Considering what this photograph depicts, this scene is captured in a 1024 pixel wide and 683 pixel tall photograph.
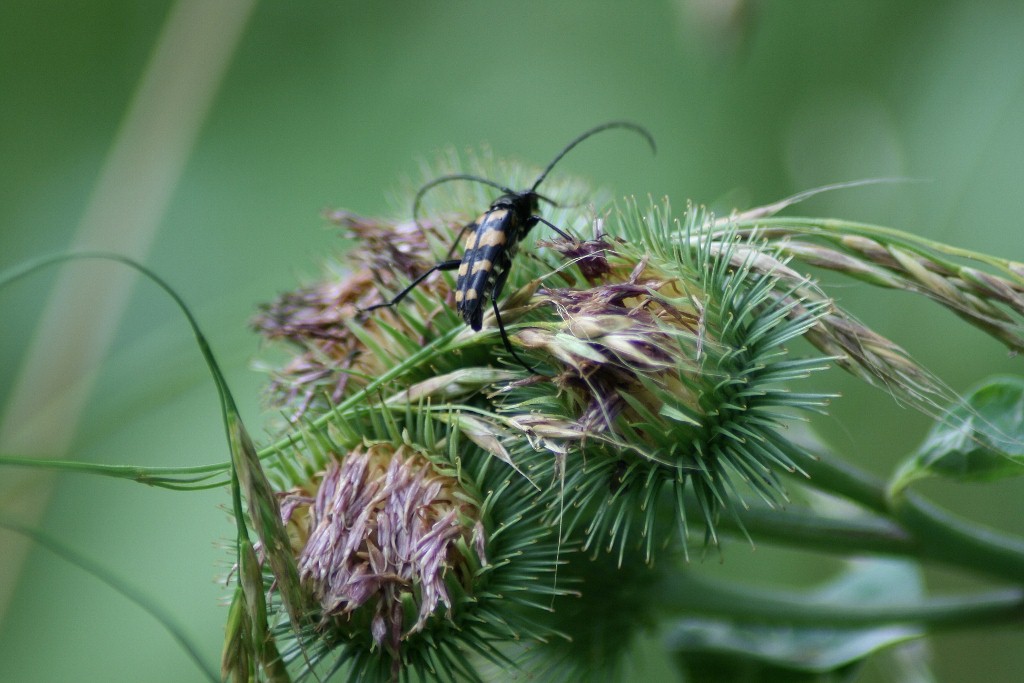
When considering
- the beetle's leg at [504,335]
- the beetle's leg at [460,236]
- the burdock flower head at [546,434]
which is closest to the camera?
the burdock flower head at [546,434]

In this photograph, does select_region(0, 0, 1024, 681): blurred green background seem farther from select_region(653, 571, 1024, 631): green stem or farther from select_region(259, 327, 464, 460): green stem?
select_region(259, 327, 464, 460): green stem

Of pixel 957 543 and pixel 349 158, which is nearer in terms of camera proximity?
pixel 957 543

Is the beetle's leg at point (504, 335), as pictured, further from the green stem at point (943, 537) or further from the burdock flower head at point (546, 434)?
the green stem at point (943, 537)

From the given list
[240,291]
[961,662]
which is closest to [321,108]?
[240,291]

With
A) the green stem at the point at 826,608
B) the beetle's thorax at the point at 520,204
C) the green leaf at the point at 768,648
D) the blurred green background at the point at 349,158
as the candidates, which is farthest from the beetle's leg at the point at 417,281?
the green leaf at the point at 768,648

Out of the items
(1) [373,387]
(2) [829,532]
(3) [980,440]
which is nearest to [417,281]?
(1) [373,387]

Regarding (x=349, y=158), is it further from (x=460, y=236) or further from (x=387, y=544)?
(x=387, y=544)
